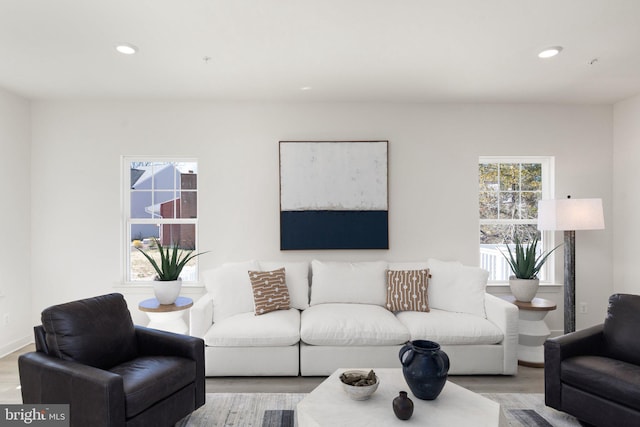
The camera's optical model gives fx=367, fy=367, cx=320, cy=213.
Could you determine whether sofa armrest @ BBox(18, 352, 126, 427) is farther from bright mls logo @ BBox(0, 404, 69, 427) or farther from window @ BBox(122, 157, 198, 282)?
window @ BBox(122, 157, 198, 282)

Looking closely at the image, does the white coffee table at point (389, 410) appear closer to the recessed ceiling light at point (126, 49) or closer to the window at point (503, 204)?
the window at point (503, 204)

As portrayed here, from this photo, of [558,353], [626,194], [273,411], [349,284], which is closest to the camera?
[558,353]

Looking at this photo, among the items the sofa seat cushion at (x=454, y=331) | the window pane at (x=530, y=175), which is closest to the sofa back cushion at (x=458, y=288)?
the sofa seat cushion at (x=454, y=331)

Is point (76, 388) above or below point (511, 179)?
below

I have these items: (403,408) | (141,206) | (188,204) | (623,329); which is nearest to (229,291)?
(188,204)

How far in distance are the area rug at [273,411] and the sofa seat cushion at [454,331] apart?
420 mm

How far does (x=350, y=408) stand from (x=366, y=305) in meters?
1.67

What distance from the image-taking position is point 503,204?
415 cm

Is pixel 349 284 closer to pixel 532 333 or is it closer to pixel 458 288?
pixel 458 288

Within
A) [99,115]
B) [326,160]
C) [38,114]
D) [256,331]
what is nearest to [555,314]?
[326,160]

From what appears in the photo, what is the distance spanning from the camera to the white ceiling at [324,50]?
2199mm

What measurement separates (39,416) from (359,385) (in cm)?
175

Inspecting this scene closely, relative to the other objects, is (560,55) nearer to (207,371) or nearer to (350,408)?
(350,408)

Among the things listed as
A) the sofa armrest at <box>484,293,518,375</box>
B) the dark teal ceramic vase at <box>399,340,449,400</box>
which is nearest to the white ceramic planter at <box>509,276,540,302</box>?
the sofa armrest at <box>484,293,518,375</box>
